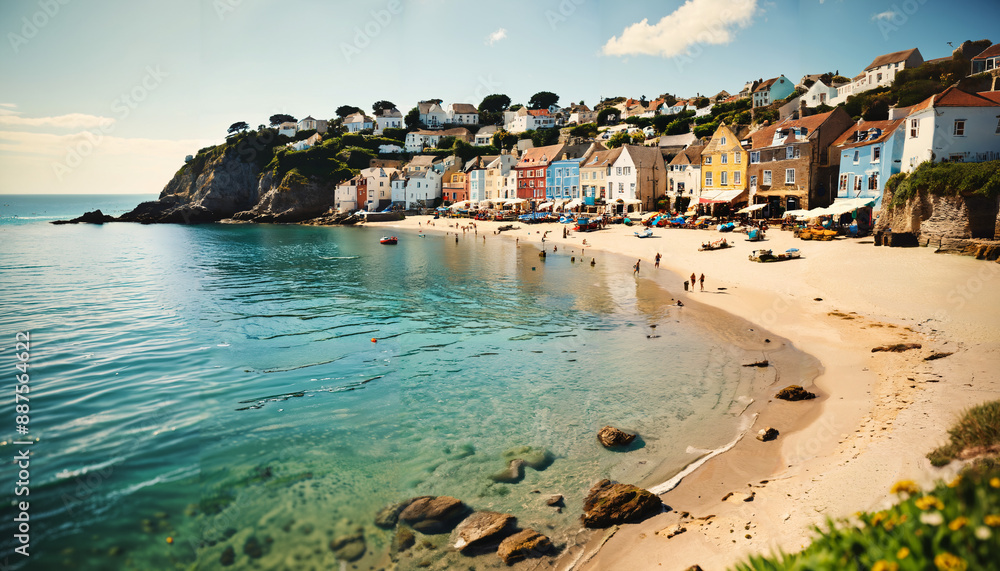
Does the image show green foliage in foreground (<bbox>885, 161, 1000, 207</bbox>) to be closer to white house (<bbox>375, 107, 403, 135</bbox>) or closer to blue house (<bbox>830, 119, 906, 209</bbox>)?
blue house (<bbox>830, 119, 906, 209</bbox>)

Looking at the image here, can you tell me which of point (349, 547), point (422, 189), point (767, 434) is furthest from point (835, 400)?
point (422, 189)

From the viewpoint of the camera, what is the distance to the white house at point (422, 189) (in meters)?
115

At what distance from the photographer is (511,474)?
12727mm

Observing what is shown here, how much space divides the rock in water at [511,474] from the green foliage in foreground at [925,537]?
27.1 ft

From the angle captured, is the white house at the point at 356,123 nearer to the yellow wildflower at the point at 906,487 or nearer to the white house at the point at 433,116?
the white house at the point at 433,116

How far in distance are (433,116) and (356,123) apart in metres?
24.1

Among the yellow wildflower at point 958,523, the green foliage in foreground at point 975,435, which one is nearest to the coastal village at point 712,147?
the green foliage in foreground at point 975,435

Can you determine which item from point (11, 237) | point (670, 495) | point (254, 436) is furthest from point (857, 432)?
point (11, 237)

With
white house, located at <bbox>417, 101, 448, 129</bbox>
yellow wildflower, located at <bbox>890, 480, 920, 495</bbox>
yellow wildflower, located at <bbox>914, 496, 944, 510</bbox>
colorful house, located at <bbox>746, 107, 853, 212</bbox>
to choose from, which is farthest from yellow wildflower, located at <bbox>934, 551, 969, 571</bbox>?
white house, located at <bbox>417, 101, 448, 129</bbox>

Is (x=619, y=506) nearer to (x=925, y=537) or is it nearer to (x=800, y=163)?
(x=925, y=537)

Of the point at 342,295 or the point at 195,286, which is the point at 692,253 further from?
the point at 195,286

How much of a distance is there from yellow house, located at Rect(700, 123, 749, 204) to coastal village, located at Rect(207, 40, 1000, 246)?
6.1 inches

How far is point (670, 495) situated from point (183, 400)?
1577 cm

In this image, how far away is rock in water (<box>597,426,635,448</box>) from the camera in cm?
1397
